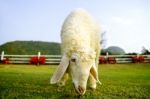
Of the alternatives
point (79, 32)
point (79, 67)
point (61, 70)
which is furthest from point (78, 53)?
point (79, 32)

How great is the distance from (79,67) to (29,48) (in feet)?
75.1

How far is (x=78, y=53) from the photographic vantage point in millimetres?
6141

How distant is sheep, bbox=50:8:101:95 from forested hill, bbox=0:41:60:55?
1959 cm

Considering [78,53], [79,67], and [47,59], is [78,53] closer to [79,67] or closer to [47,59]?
[79,67]

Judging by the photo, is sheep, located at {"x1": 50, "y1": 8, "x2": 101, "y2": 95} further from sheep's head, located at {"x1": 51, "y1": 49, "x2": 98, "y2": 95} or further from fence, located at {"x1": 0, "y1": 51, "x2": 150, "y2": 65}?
fence, located at {"x1": 0, "y1": 51, "x2": 150, "y2": 65}

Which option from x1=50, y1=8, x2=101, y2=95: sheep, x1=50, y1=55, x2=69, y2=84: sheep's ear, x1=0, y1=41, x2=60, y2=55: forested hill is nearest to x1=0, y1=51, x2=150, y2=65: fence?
x1=0, y1=41, x2=60, y2=55: forested hill

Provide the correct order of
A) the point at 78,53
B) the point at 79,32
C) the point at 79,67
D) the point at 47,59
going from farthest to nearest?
the point at 47,59
the point at 79,32
the point at 78,53
the point at 79,67

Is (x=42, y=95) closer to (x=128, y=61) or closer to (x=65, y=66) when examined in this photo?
(x=65, y=66)

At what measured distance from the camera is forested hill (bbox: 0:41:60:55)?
90.9ft

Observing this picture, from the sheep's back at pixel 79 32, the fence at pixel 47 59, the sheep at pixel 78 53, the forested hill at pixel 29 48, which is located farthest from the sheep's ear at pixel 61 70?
the forested hill at pixel 29 48

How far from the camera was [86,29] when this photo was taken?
759cm

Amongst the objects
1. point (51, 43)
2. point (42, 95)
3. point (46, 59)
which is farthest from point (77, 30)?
point (51, 43)

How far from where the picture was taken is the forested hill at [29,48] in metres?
27.7

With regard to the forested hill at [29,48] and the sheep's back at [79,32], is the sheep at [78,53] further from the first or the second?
the forested hill at [29,48]
